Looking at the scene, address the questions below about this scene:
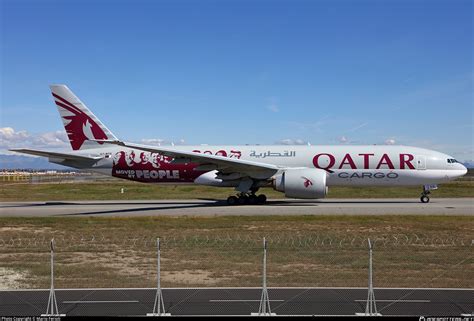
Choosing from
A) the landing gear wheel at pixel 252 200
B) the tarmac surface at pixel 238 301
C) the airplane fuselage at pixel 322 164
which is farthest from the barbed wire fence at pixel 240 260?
the landing gear wheel at pixel 252 200

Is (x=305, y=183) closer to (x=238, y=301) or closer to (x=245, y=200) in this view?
(x=245, y=200)

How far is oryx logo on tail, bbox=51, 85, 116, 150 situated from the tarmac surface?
26.8 m

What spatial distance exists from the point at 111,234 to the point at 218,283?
362 inches

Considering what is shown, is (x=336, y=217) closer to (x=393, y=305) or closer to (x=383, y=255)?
(x=383, y=255)

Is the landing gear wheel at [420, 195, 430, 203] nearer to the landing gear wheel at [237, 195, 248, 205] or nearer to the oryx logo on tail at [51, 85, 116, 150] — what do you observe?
the landing gear wheel at [237, 195, 248, 205]

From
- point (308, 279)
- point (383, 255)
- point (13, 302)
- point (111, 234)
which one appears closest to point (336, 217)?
point (383, 255)

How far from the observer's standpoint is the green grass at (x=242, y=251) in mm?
12461

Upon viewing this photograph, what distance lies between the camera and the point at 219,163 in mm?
32375

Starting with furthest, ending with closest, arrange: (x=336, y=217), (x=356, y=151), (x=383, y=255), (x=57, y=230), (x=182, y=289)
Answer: (x=356, y=151), (x=336, y=217), (x=57, y=230), (x=383, y=255), (x=182, y=289)

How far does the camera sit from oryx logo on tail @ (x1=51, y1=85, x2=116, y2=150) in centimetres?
3700

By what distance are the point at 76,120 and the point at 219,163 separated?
12351 mm

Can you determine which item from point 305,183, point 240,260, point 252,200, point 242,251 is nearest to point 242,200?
point 252,200

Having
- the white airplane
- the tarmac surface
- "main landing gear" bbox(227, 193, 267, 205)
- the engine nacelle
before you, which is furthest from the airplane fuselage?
the tarmac surface

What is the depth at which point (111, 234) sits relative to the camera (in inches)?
785
